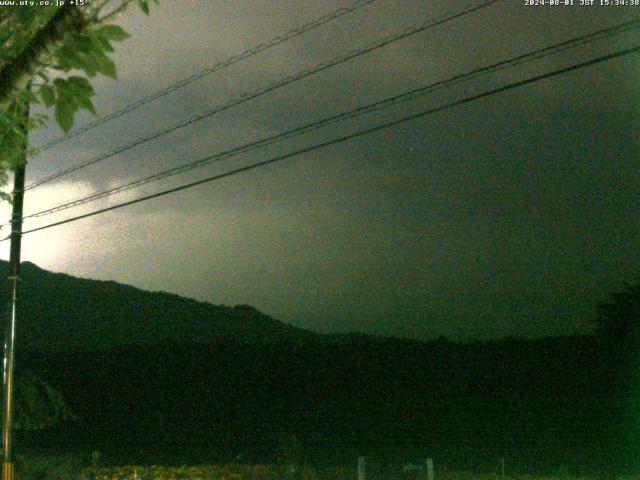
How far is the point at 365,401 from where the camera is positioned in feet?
95.1

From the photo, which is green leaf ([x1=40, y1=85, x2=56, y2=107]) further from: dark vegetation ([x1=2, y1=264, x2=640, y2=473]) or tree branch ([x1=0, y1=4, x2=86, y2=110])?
dark vegetation ([x1=2, y1=264, x2=640, y2=473])

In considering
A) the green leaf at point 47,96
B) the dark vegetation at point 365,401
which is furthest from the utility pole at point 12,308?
the green leaf at point 47,96

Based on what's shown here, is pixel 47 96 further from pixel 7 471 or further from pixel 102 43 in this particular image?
pixel 7 471

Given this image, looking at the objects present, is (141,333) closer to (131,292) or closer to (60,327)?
(60,327)

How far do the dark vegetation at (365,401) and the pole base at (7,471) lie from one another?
6.79 meters

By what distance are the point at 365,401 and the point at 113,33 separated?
86.3ft

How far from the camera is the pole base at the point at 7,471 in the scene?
15539 mm

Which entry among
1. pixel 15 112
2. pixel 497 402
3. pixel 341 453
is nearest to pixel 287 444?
pixel 341 453

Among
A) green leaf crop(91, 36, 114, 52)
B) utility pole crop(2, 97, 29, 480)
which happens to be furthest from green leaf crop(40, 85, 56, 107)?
utility pole crop(2, 97, 29, 480)

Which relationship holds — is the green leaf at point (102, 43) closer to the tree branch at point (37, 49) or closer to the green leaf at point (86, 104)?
the tree branch at point (37, 49)

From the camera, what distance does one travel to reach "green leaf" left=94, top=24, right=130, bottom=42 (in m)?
3.46

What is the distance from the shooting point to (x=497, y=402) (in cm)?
2630

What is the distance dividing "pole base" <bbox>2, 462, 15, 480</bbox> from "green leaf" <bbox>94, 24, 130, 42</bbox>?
13736 millimetres

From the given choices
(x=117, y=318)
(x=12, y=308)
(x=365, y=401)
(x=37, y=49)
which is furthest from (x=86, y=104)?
(x=117, y=318)
